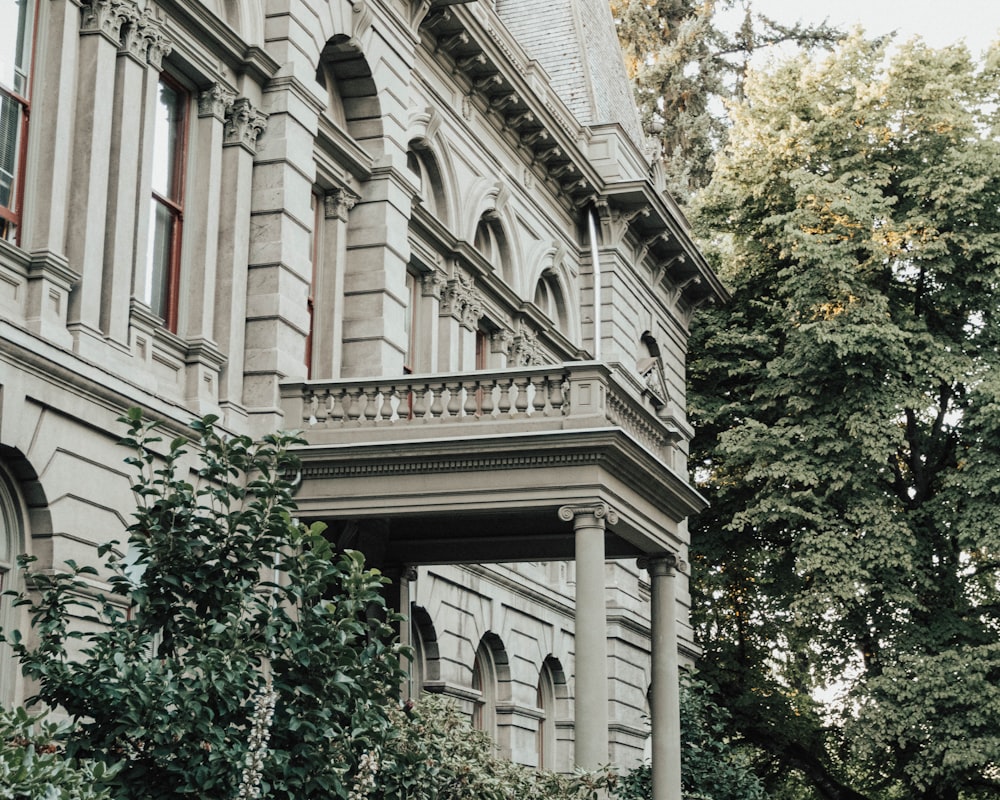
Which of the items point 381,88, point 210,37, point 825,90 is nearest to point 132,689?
point 210,37

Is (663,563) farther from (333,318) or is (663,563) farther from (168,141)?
(168,141)

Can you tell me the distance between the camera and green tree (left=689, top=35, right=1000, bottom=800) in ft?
110

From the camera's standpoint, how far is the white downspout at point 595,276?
33.1 m

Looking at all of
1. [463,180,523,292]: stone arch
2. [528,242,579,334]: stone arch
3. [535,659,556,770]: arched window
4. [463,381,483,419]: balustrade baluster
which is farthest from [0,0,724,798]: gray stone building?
[528,242,579,334]: stone arch

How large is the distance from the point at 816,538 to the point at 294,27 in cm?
1918

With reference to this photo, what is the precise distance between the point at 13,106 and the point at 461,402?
6129 mm

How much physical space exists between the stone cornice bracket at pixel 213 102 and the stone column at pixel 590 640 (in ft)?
20.8

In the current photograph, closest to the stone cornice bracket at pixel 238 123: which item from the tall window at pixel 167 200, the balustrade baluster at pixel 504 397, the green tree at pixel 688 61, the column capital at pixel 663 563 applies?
the tall window at pixel 167 200

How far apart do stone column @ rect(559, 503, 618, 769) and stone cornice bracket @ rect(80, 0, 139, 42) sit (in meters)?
7.19

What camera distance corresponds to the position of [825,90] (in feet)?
122

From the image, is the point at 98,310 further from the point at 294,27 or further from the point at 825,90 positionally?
the point at 825,90

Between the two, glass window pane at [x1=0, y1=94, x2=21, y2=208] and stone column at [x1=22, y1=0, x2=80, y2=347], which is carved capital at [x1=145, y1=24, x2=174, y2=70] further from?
glass window pane at [x1=0, y1=94, x2=21, y2=208]

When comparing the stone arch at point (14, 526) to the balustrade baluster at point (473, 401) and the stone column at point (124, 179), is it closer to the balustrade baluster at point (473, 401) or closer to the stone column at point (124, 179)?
the stone column at point (124, 179)

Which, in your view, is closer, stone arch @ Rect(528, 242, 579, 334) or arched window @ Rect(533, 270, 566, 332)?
stone arch @ Rect(528, 242, 579, 334)
